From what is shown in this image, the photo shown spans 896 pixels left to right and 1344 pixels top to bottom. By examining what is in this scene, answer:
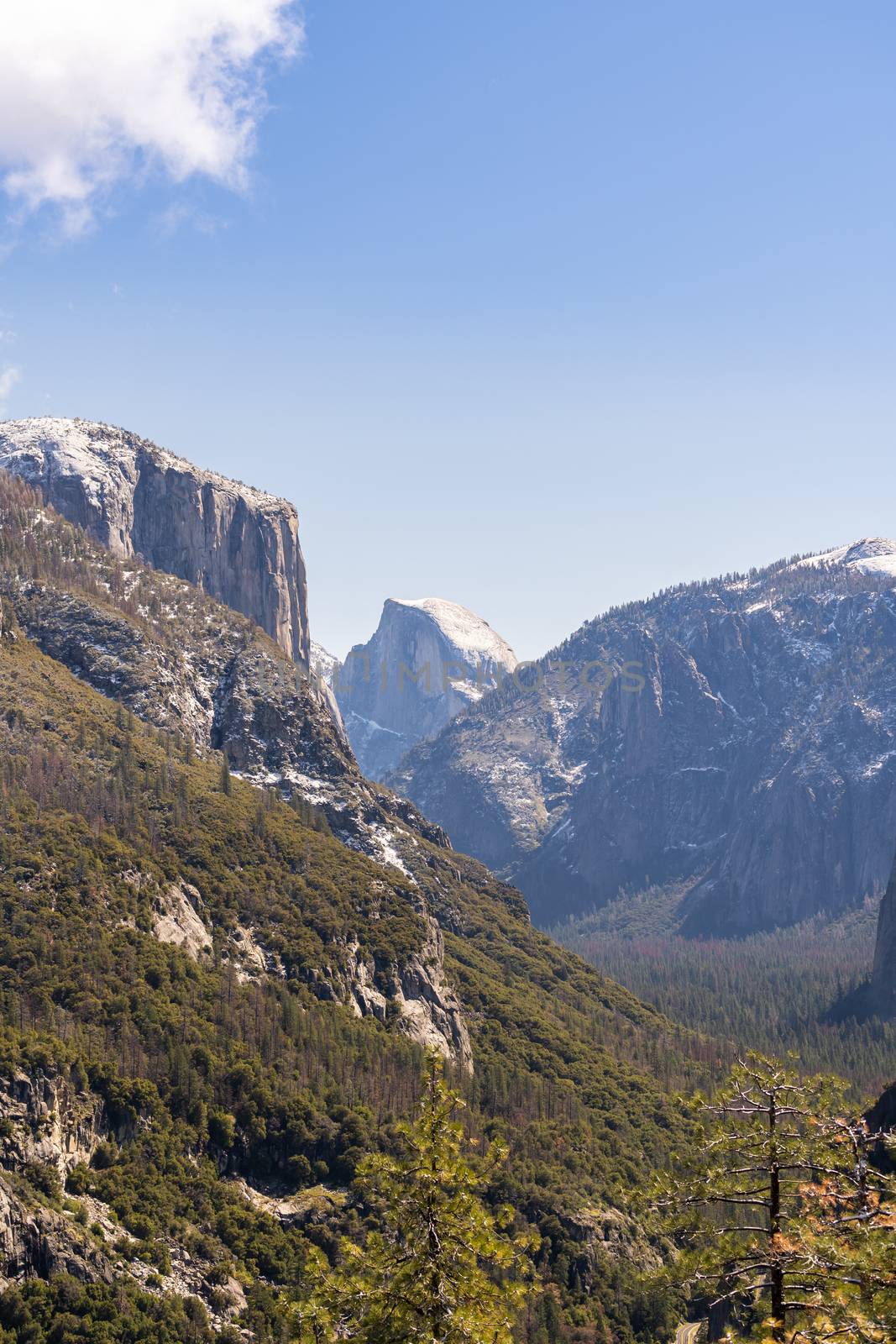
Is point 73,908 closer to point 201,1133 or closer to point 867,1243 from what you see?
point 201,1133

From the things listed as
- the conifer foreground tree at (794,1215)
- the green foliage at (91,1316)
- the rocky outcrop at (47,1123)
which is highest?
the conifer foreground tree at (794,1215)

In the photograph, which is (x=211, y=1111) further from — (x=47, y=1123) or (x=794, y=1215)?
(x=794, y=1215)

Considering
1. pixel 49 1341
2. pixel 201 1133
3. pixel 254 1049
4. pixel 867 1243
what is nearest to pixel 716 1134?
pixel 867 1243

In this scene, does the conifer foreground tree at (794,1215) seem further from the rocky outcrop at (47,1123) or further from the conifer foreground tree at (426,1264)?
the rocky outcrop at (47,1123)

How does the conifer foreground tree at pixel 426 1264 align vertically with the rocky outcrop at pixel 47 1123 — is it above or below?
above

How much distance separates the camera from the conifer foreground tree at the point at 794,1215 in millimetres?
31938

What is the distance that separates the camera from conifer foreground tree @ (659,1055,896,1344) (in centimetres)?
3194

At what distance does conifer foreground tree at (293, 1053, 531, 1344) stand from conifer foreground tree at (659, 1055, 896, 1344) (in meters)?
6.73

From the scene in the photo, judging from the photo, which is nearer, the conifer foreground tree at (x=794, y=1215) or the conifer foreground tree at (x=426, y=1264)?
the conifer foreground tree at (x=794, y=1215)

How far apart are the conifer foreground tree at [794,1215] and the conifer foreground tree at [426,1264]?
6.73 metres

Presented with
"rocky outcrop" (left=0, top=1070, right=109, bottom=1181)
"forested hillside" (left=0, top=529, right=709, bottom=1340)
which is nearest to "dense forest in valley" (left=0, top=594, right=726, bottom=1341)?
"forested hillside" (left=0, top=529, right=709, bottom=1340)

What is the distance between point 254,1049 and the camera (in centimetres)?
17788

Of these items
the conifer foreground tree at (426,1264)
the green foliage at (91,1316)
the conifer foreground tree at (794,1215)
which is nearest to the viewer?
the conifer foreground tree at (794,1215)

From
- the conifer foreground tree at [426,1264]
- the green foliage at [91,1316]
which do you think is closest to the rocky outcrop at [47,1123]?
the green foliage at [91,1316]
